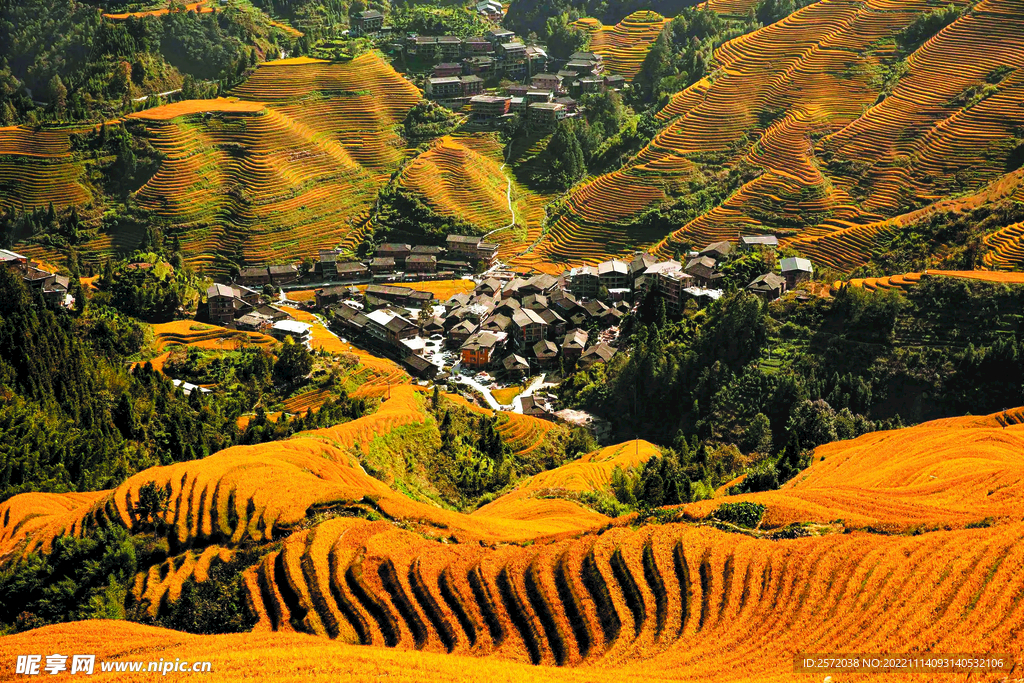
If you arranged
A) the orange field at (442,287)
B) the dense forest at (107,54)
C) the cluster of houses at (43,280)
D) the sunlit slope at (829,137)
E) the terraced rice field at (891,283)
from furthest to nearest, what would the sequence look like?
the dense forest at (107,54)
the orange field at (442,287)
the sunlit slope at (829,137)
the cluster of houses at (43,280)
the terraced rice field at (891,283)

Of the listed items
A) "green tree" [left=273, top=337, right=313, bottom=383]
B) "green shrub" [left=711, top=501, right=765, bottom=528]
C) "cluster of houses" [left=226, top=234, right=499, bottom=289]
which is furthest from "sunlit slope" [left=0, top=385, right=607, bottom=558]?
"cluster of houses" [left=226, top=234, right=499, bottom=289]

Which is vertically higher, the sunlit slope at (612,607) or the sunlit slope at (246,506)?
the sunlit slope at (612,607)

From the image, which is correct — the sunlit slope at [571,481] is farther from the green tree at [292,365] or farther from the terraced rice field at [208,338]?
the terraced rice field at [208,338]

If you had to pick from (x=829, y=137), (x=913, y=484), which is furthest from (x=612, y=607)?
(x=829, y=137)

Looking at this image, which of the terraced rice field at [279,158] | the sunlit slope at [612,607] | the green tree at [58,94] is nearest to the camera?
the sunlit slope at [612,607]

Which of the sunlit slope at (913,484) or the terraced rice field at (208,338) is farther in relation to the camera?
the terraced rice field at (208,338)

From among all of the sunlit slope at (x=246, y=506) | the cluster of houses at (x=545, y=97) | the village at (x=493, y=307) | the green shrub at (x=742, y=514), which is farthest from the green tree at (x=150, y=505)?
the cluster of houses at (x=545, y=97)

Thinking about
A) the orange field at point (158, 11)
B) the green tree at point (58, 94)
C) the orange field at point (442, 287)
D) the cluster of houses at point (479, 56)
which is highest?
the orange field at point (158, 11)

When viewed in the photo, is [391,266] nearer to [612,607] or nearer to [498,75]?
[498,75]
